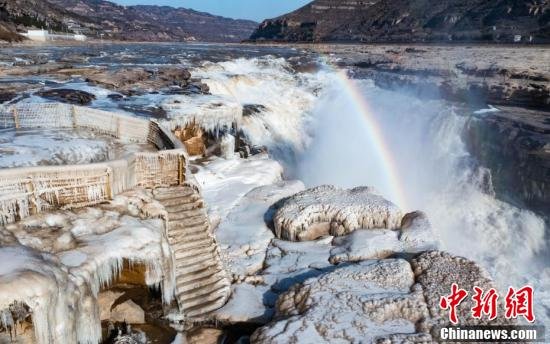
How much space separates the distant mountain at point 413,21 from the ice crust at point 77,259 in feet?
221

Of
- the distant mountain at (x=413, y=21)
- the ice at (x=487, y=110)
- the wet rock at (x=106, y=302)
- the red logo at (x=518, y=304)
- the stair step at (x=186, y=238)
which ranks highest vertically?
the distant mountain at (x=413, y=21)

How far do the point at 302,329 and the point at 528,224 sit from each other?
13307mm

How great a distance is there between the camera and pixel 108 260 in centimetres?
665

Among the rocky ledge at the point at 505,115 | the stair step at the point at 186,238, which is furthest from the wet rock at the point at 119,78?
the rocky ledge at the point at 505,115

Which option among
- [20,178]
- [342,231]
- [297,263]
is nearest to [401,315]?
[297,263]

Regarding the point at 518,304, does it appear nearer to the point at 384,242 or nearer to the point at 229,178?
the point at 384,242

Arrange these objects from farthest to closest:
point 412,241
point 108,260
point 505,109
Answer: point 505,109 < point 412,241 < point 108,260

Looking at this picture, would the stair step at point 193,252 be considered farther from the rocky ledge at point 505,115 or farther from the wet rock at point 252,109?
the rocky ledge at point 505,115

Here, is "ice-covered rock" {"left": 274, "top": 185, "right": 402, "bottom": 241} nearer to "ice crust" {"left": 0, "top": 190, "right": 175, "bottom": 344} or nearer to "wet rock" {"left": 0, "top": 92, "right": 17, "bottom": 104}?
"ice crust" {"left": 0, "top": 190, "right": 175, "bottom": 344}

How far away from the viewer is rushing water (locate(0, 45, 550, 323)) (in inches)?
627

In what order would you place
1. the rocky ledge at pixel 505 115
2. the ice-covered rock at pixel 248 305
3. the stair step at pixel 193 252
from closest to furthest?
the ice-covered rock at pixel 248 305, the stair step at pixel 193 252, the rocky ledge at pixel 505 115

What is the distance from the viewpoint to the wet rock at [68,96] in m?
16.1

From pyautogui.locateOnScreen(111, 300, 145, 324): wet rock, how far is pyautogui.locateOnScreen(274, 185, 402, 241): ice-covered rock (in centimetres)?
399

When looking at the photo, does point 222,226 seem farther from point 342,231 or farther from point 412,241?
point 412,241
